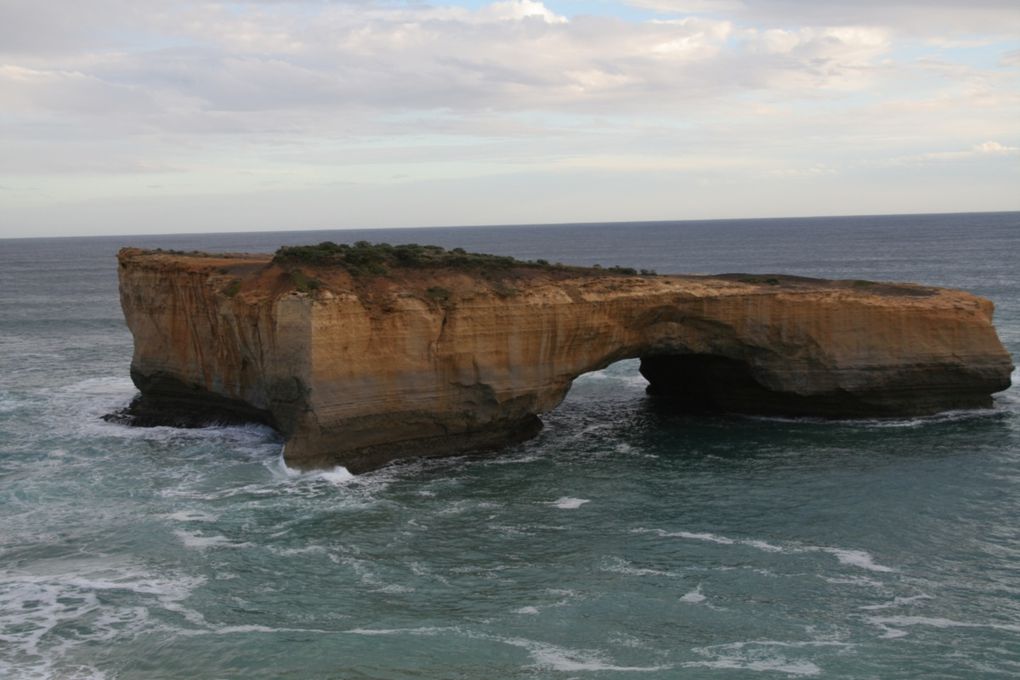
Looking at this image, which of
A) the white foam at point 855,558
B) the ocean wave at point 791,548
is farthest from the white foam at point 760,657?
the ocean wave at point 791,548

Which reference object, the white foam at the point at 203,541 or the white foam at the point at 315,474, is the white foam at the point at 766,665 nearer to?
the white foam at the point at 203,541

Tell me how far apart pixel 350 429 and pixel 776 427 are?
51.3 feet

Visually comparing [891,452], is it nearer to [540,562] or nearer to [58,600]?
[540,562]

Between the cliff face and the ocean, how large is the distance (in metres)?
1.38

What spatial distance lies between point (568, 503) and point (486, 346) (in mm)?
7214

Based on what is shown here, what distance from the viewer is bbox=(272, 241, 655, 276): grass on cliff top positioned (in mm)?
34438

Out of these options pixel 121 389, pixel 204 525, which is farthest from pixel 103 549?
pixel 121 389

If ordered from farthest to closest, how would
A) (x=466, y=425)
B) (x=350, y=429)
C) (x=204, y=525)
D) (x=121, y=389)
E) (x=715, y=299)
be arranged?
1. (x=121, y=389)
2. (x=715, y=299)
3. (x=466, y=425)
4. (x=350, y=429)
5. (x=204, y=525)

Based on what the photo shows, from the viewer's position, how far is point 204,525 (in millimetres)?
27797

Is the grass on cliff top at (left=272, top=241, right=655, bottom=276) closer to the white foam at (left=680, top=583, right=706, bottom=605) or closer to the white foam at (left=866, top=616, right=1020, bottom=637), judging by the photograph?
the white foam at (left=680, top=583, right=706, bottom=605)

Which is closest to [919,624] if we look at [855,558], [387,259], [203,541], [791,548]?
[855,558]

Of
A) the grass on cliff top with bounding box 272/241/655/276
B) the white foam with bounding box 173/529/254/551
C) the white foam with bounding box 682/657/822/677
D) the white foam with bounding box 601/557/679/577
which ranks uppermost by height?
the grass on cliff top with bounding box 272/241/655/276

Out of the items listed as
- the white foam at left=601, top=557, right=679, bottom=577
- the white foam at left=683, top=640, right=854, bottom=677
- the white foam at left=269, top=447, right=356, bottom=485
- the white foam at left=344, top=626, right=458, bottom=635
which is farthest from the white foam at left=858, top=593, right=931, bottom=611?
the white foam at left=269, top=447, right=356, bottom=485

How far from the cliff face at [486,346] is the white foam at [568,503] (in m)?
6.07
